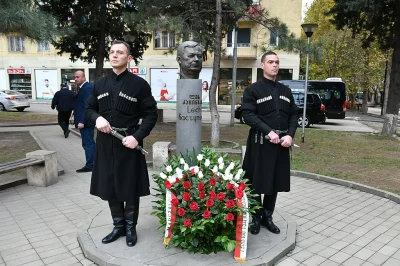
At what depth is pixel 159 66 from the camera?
29453mm

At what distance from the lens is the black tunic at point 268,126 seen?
363 centimetres

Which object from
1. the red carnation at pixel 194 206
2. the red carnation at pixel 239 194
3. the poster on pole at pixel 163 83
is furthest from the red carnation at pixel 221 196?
the poster on pole at pixel 163 83

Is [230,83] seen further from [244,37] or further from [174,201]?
[174,201]

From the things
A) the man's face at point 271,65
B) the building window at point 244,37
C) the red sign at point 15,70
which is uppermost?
the building window at point 244,37

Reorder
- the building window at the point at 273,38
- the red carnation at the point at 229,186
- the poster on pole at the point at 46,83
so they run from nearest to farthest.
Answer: the red carnation at the point at 229,186 < the building window at the point at 273,38 < the poster on pole at the point at 46,83

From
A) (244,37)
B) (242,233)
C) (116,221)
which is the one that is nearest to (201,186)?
(242,233)

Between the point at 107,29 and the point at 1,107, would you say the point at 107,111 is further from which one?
the point at 1,107

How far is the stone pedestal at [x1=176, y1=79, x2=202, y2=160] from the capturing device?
3828mm

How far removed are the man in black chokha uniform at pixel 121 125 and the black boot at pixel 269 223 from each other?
1.50 meters

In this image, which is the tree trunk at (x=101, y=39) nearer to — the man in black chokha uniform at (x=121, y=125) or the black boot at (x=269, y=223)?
the man in black chokha uniform at (x=121, y=125)

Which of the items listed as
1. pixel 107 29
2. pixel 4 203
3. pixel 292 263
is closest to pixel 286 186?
pixel 292 263

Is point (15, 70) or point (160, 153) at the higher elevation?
point (15, 70)

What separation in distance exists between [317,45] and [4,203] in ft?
26.2

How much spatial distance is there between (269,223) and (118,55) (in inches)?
101
